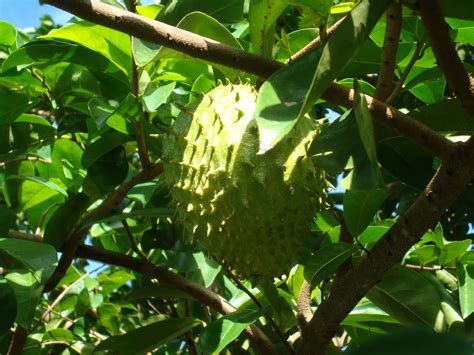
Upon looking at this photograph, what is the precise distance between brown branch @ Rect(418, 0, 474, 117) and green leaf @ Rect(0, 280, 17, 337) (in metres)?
1.02

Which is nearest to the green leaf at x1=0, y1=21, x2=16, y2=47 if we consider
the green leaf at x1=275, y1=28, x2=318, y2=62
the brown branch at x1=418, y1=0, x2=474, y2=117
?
the green leaf at x1=275, y1=28, x2=318, y2=62

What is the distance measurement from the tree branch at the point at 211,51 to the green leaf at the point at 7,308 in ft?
2.34

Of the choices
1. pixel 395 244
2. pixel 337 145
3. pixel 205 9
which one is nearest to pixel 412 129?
pixel 337 145

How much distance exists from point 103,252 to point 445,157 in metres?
1.07

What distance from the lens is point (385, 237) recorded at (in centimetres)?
134

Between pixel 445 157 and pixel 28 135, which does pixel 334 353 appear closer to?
pixel 445 157

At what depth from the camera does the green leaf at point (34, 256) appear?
4.86 ft

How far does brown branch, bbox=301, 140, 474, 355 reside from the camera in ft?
3.93

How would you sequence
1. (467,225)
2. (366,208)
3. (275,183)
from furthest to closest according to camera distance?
(467,225) → (366,208) → (275,183)

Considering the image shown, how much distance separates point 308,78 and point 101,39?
2.64 ft

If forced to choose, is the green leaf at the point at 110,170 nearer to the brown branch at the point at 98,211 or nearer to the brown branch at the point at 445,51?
the brown branch at the point at 98,211

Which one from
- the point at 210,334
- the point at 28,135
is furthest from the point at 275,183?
the point at 28,135

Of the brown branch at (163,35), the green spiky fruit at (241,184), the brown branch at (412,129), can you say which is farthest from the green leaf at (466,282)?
the brown branch at (163,35)

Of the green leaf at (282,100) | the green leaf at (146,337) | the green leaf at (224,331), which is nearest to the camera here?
the green leaf at (282,100)
